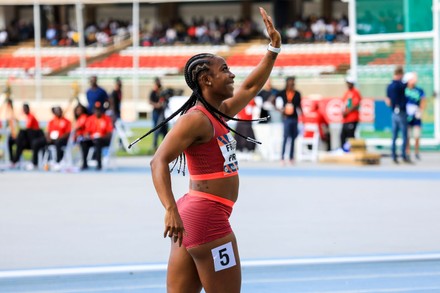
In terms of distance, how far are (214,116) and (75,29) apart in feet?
157

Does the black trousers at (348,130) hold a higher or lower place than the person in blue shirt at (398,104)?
lower

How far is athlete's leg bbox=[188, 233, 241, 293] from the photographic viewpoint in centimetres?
430

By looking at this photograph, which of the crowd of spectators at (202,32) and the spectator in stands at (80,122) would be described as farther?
the crowd of spectators at (202,32)

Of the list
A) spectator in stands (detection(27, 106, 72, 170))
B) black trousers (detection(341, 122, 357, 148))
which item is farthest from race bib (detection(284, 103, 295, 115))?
spectator in stands (detection(27, 106, 72, 170))

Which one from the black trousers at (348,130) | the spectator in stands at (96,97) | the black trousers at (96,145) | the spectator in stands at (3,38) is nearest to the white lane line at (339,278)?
the black trousers at (96,145)

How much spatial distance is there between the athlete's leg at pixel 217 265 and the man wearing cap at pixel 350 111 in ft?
47.2

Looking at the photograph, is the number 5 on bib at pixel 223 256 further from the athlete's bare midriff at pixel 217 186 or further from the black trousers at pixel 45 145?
the black trousers at pixel 45 145

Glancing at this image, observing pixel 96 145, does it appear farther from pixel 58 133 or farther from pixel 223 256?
pixel 223 256

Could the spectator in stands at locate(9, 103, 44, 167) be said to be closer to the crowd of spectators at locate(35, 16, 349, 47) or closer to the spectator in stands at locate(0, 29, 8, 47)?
the crowd of spectators at locate(35, 16, 349, 47)

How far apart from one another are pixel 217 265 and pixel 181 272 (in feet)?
0.58

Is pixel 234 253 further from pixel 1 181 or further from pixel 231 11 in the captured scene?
pixel 231 11

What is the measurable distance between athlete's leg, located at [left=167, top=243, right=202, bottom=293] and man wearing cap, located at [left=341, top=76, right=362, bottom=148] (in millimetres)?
14404

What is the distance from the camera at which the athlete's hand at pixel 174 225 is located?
4117mm

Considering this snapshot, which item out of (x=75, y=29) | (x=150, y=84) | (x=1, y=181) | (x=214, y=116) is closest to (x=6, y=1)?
(x=150, y=84)
